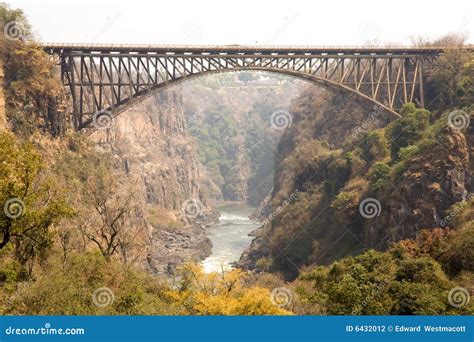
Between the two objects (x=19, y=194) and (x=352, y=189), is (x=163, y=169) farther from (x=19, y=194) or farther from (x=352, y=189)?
(x=19, y=194)

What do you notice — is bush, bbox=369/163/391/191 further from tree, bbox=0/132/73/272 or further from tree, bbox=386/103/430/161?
tree, bbox=0/132/73/272

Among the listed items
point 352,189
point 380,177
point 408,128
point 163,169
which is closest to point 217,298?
point 380,177

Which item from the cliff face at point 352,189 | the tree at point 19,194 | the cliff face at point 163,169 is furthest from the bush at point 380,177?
the tree at point 19,194

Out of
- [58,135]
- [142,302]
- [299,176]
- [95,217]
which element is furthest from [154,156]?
[142,302]

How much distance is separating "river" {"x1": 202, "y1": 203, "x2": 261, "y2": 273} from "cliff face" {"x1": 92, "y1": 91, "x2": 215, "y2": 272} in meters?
2.24

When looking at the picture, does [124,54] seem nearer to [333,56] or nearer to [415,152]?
[333,56]

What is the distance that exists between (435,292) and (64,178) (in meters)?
35.4

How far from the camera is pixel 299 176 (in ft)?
238

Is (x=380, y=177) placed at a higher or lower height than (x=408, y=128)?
lower

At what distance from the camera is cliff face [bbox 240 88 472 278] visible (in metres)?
45.5

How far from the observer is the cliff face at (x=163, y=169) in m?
84.2

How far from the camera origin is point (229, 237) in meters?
102

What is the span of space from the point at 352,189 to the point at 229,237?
1887 inches

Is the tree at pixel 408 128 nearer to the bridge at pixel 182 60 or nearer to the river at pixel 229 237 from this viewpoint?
the bridge at pixel 182 60
